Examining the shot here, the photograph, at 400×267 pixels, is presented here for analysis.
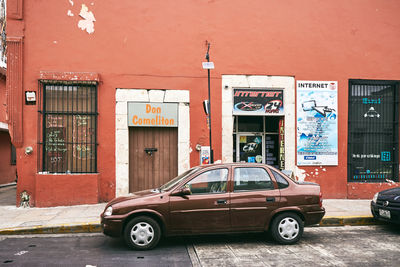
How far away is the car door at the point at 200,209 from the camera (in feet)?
18.6

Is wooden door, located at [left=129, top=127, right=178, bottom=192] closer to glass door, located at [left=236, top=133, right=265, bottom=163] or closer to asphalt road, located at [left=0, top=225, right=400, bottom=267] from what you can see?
glass door, located at [left=236, top=133, right=265, bottom=163]

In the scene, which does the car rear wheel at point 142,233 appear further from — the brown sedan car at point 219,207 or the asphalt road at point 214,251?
the asphalt road at point 214,251

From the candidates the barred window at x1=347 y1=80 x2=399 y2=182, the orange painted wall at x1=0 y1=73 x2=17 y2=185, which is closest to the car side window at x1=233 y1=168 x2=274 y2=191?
the barred window at x1=347 y1=80 x2=399 y2=182

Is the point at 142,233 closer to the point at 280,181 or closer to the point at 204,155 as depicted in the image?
the point at 280,181

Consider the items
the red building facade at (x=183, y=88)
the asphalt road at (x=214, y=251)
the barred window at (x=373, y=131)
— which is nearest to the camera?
the asphalt road at (x=214, y=251)

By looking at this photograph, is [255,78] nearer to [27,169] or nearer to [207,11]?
[207,11]

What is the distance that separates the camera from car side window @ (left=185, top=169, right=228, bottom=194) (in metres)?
5.84

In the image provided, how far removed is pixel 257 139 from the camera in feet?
35.3

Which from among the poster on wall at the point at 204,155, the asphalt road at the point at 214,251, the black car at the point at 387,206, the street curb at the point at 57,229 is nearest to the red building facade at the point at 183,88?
the poster on wall at the point at 204,155

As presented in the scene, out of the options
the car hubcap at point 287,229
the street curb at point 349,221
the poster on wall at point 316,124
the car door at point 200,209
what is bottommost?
the street curb at point 349,221

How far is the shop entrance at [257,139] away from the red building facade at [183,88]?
3cm

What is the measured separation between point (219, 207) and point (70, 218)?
392cm

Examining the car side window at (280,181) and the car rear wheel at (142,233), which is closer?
the car rear wheel at (142,233)

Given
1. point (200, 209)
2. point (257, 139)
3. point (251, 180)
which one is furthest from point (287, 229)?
point (257, 139)
